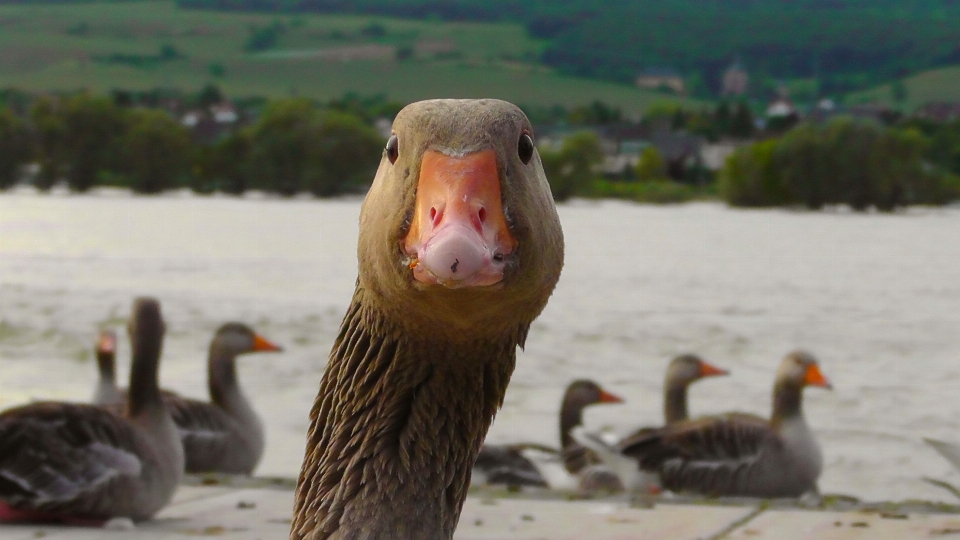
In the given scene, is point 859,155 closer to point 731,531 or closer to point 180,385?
point 180,385

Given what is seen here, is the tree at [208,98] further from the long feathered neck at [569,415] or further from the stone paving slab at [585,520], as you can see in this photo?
the stone paving slab at [585,520]

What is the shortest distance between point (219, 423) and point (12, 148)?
63271 mm

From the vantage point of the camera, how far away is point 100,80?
100938 mm

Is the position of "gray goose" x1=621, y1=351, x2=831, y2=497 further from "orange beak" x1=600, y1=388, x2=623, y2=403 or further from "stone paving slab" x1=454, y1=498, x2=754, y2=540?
"stone paving slab" x1=454, y1=498, x2=754, y2=540

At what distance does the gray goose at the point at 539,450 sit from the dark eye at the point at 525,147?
5.42 m

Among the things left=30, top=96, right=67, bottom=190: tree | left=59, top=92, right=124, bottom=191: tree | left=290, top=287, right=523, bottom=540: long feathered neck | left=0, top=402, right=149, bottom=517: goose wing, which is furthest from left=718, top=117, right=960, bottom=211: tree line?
left=290, top=287, right=523, bottom=540: long feathered neck

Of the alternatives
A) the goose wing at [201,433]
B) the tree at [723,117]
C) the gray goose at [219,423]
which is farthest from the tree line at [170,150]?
the goose wing at [201,433]

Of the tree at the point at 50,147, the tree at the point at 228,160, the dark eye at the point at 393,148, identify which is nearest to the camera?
the dark eye at the point at 393,148

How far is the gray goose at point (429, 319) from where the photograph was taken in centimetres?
238

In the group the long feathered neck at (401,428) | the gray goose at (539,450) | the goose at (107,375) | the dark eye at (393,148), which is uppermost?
the dark eye at (393,148)

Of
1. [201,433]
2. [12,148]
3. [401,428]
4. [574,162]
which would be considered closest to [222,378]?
[201,433]

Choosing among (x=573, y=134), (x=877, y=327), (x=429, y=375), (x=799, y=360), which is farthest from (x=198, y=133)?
(x=429, y=375)

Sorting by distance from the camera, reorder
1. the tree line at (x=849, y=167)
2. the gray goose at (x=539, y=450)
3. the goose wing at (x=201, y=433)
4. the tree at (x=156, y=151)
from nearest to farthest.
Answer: the goose wing at (x=201, y=433)
the gray goose at (x=539, y=450)
the tree line at (x=849, y=167)
the tree at (x=156, y=151)

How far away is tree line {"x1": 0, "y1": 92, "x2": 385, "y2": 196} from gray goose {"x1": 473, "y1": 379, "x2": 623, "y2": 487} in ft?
171
